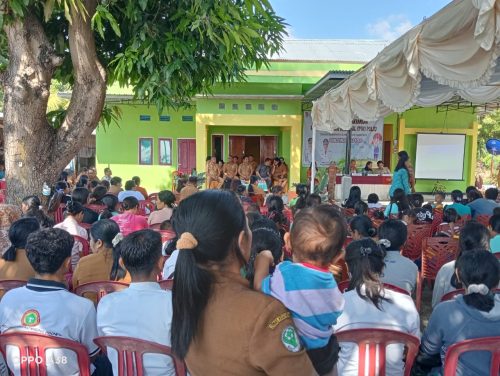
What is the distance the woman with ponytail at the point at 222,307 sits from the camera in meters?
1.05

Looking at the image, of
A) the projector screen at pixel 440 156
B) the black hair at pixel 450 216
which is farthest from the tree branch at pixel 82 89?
the projector screen at pixel 440 156

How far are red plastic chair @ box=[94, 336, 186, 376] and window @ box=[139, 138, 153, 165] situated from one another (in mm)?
12589

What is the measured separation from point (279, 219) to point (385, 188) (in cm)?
946

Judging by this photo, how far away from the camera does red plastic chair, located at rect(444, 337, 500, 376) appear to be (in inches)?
73.0

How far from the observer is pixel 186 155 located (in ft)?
46.1

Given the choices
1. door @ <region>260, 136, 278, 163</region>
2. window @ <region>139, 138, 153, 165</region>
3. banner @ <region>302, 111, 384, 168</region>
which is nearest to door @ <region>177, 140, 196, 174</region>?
window @ <region>139, 138, 153, 165</region>

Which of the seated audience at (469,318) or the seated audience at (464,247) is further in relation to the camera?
the seated audience at (464,247)

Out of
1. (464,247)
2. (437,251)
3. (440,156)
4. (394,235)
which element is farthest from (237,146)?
(464,247)

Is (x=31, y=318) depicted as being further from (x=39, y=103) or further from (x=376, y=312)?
(x=39, y=103)

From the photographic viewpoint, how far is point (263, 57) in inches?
228

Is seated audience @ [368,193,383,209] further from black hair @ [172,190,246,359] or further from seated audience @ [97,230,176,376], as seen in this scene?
black hair @ [172,190,246,359]

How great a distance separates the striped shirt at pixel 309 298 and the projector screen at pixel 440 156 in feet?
46.0

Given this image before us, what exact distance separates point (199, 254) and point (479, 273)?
1.56 meters

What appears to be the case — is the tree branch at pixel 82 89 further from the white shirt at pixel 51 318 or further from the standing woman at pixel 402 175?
the standing woman at pixel 402 175
